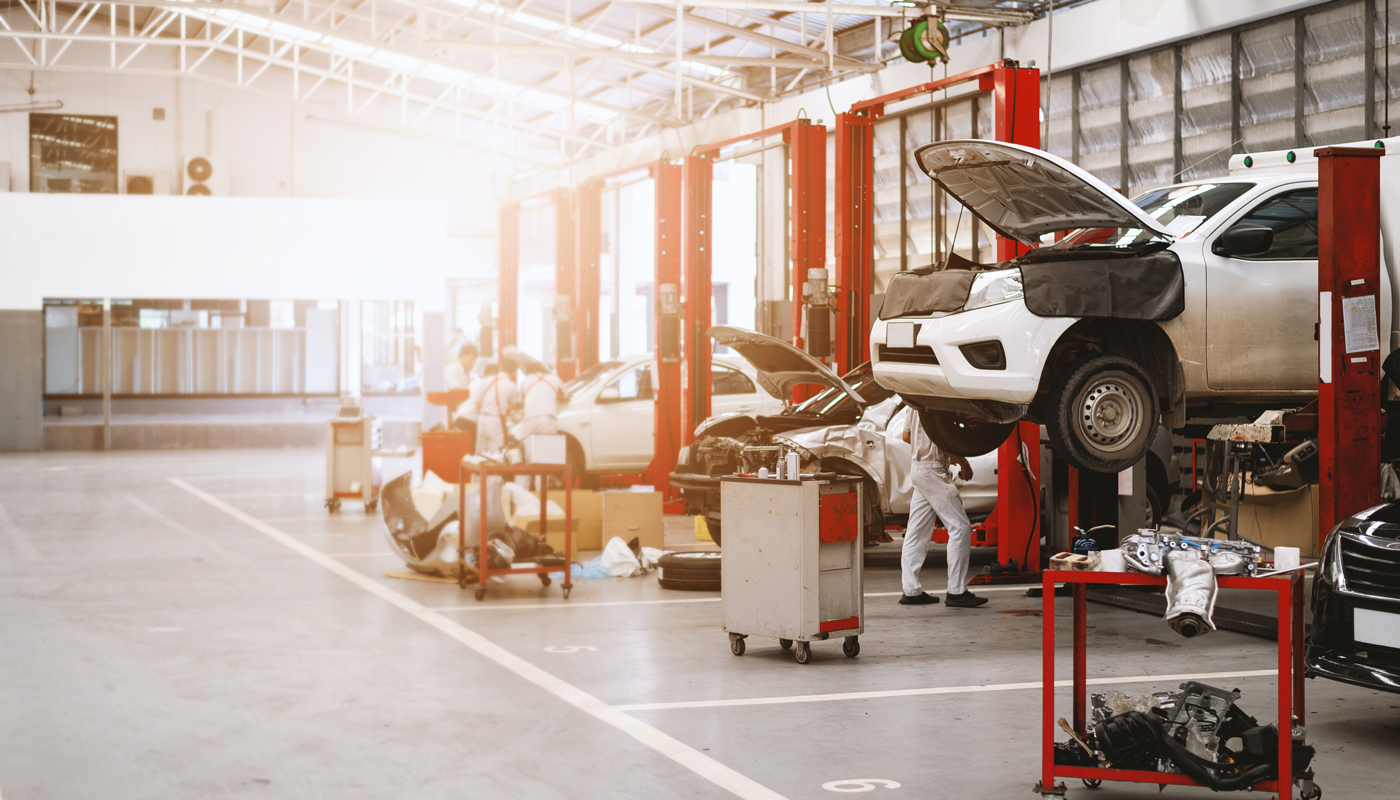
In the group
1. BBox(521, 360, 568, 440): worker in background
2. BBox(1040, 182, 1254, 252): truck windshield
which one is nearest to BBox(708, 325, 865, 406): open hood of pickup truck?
BBox(521, 360, 568, 440): worker in background

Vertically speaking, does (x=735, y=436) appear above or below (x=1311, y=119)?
below

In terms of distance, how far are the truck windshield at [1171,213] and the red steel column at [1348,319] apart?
879mm

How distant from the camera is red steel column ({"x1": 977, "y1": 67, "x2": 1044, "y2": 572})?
27.0 feet

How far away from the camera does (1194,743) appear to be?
3740 millimetres

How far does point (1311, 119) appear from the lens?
34.8 ft

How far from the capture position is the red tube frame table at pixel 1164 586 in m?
3.63

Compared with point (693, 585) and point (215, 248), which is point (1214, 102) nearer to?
point (693, 585)

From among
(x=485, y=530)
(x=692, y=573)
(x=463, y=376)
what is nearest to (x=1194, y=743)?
(x=692, y=573)

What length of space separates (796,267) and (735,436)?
2069mm

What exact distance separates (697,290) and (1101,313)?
7.15m

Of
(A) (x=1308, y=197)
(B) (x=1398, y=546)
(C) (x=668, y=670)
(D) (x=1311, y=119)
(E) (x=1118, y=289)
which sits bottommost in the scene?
(C) (x=668, y=670)

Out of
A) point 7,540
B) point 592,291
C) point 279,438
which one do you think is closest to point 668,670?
point 7,540

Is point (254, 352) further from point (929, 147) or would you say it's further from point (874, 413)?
point (929, 147)

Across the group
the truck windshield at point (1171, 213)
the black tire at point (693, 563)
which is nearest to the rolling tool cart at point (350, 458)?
the black tire at point (693, 563)
